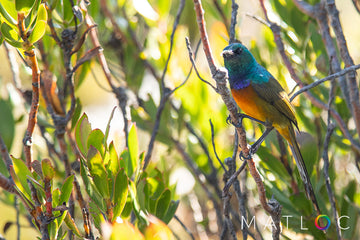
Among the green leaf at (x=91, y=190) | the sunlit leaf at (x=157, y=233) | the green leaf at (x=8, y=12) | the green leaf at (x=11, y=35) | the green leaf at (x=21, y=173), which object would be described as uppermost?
the green leaf at (x=8, y=12)

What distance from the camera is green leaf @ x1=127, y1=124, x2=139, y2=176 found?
6.01 ft

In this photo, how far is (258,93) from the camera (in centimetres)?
285

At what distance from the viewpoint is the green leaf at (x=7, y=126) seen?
2.19 meters

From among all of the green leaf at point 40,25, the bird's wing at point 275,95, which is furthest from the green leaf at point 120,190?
the bird's wing at point 275,95

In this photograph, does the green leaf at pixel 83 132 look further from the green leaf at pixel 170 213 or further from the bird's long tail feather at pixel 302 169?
the bird's long tail feather at pixel 302 169

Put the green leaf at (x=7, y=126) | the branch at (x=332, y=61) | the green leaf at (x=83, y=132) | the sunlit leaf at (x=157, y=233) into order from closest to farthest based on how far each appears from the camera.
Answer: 1. the sunlit leaf at (x=157, y=233)
2. the green leaf at (x=83, y=132)
3. the green leaf at (x=7, y=126)
4. the branch at (x=332, y=61)

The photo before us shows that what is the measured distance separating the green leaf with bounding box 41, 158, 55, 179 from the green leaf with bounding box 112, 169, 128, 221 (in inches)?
10.7

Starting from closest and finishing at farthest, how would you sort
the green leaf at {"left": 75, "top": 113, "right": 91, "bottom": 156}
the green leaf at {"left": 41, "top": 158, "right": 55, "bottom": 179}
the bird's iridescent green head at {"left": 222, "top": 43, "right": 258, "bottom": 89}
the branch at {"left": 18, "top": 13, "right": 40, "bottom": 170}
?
the green leaf at {"left": 41, "top": 158, "right": 55, "bottom": 179} < the branch at {"left": 18, "top": 13, "right": 40, "bottom": 170} < the green leaf at {"left": 75, "top": 113, "right": 91, "bottom": 156} < the bird's iridescent green head at {"left": 222, "top": 43, "right": 258, "bottom": 89}

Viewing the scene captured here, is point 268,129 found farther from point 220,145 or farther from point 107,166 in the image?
point 107,166

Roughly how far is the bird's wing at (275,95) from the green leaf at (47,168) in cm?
169

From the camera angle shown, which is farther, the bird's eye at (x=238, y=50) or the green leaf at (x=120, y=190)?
the bird's eye at (x=238, y=50)

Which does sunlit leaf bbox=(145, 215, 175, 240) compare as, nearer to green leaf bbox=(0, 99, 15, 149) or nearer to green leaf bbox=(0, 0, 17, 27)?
green leaf bbox=(0, 0, 17, 27)

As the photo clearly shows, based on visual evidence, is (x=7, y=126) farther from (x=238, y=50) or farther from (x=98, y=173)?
(x=238, y=50)

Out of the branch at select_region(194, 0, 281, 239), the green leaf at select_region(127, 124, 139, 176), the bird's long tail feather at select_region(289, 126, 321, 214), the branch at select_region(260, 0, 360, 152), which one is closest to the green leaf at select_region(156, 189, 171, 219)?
the green leaf at select_region(127, 124, 139, 176)
